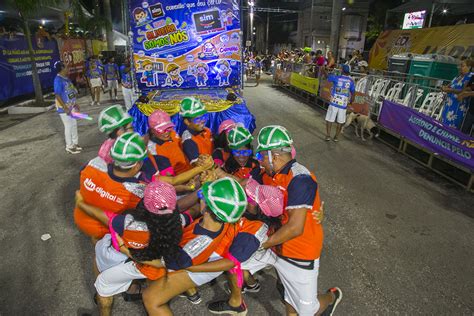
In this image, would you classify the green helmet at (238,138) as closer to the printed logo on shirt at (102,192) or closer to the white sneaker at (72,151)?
the printed logo on shirt at (102,192)

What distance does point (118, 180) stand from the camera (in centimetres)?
265

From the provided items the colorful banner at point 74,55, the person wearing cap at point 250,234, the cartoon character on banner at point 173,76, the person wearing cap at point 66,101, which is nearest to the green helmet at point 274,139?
the person wearing cap at point 250,234

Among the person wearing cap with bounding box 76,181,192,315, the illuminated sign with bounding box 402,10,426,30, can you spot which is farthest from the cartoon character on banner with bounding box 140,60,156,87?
the illuminated sign with bounding box 402,10,426,30

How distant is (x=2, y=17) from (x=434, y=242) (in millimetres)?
19593

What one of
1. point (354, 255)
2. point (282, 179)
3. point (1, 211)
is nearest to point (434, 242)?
point (354, 255)

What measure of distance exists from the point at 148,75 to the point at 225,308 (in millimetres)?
6341

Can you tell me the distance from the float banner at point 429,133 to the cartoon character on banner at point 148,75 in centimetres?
644

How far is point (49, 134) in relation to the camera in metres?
9.22

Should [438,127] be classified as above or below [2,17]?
below

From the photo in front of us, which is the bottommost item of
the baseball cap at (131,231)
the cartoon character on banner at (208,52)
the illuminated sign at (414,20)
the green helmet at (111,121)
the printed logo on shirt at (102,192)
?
the baseball cap at (131,231)

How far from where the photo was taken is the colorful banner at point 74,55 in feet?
55.5

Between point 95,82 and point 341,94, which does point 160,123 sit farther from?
point 95,82

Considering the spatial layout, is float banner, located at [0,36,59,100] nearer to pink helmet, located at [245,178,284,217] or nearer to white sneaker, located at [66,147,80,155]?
white sneaker, located at [66,147,80,155]

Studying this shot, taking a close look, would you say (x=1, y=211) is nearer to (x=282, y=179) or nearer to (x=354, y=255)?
(x=282, y=179)
